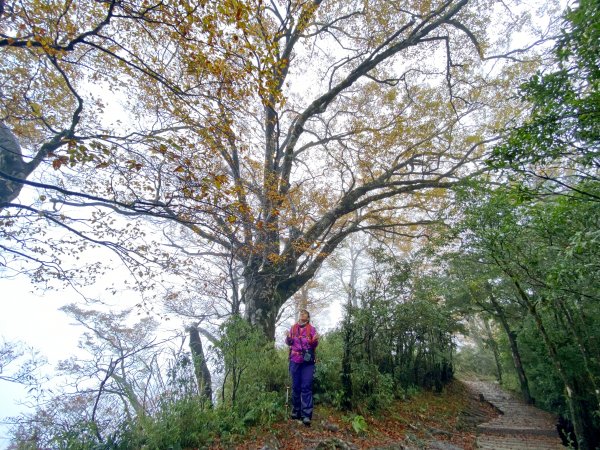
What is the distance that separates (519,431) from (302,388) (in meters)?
6.61

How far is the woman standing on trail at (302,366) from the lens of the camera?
468cm

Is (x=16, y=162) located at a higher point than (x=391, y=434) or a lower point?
higher

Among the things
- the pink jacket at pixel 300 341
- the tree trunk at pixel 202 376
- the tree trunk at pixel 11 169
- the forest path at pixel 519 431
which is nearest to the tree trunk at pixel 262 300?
the tree trunk at pixel 202 376

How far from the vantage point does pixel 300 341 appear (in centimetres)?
488

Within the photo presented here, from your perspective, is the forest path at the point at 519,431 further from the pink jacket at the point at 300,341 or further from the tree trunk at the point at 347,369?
the pink jacket at the point at 300,341

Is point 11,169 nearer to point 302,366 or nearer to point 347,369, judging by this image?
point 302,366

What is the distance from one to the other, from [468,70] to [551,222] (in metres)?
7.79

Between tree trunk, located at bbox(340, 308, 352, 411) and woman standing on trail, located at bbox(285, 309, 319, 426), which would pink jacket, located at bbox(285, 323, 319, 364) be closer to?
woman standing on trail, located at bbox(285, 309, 319, 426)

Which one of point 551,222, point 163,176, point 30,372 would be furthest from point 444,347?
point 30,372

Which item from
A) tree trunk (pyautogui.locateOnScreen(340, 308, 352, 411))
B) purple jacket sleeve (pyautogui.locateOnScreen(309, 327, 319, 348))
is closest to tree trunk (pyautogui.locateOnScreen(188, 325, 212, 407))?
purple jacket sleeve (pyautogui.locateOnScreen(309, 327, 319, 348))

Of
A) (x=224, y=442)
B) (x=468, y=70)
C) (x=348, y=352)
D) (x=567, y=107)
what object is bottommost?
(x=224, y=442)

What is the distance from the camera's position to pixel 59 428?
3.57 meters

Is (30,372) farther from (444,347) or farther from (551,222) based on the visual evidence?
(444,347)

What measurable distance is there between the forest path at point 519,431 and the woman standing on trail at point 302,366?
372cm
